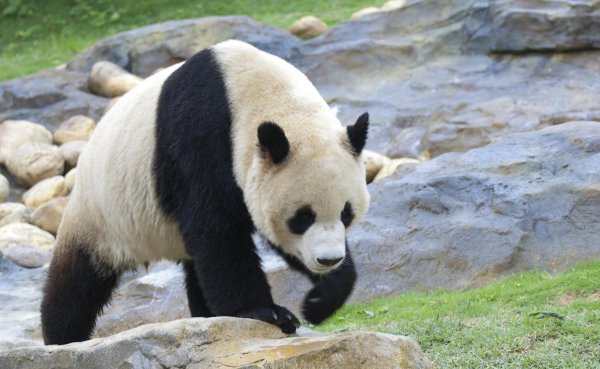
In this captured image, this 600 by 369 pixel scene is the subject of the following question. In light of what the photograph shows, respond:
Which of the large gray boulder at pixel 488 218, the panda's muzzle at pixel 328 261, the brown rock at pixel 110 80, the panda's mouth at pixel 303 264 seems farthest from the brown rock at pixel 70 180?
the panda's muzzle at pixel 328 261

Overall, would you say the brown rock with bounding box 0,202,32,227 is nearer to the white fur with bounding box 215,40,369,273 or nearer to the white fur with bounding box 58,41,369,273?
the white fur with bounding box 58,41,369,273

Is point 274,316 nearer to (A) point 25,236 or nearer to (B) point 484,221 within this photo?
(B) point 484,221

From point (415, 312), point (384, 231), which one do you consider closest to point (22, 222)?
point (384, 231)

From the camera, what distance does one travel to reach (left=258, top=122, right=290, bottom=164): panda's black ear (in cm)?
448

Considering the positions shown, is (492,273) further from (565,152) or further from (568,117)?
(568,117)

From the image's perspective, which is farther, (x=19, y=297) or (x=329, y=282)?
(x=19, y=297)

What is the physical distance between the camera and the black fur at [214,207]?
478 centimetres

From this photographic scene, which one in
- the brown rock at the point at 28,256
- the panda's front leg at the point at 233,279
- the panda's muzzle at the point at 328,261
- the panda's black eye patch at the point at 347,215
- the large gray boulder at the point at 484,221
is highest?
the panda's black eye patch at the point at 347,215

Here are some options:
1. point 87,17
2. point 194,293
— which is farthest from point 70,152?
point 194,293

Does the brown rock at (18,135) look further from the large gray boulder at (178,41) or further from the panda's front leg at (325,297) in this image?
the panda's front leg at (325,297)

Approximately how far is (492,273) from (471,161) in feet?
4.82

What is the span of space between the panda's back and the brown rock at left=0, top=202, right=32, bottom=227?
6.70 meters

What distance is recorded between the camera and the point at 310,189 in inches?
178

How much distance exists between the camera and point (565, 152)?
8055 millimetres
